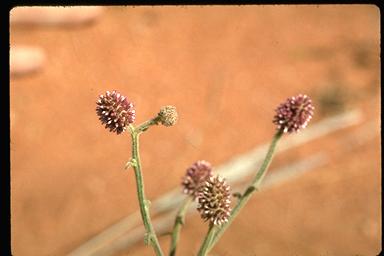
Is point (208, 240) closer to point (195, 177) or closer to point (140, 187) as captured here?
point (140, 187)

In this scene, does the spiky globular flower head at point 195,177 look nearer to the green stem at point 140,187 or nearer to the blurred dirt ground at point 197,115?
the green stem at point 140,187

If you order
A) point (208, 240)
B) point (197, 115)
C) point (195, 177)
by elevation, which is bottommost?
point (208, 240)

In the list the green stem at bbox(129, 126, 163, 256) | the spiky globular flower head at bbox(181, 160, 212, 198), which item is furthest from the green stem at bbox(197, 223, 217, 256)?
the spiky globular flower head at bbox(181, 160, 212, 198)

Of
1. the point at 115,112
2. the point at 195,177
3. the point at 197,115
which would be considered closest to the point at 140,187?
the point at 115,112

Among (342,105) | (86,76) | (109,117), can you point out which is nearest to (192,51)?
(86,76)

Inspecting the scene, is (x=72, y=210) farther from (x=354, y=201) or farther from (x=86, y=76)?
(x=354, y=201)

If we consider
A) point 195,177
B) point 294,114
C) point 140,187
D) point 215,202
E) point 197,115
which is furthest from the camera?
point 197,115
